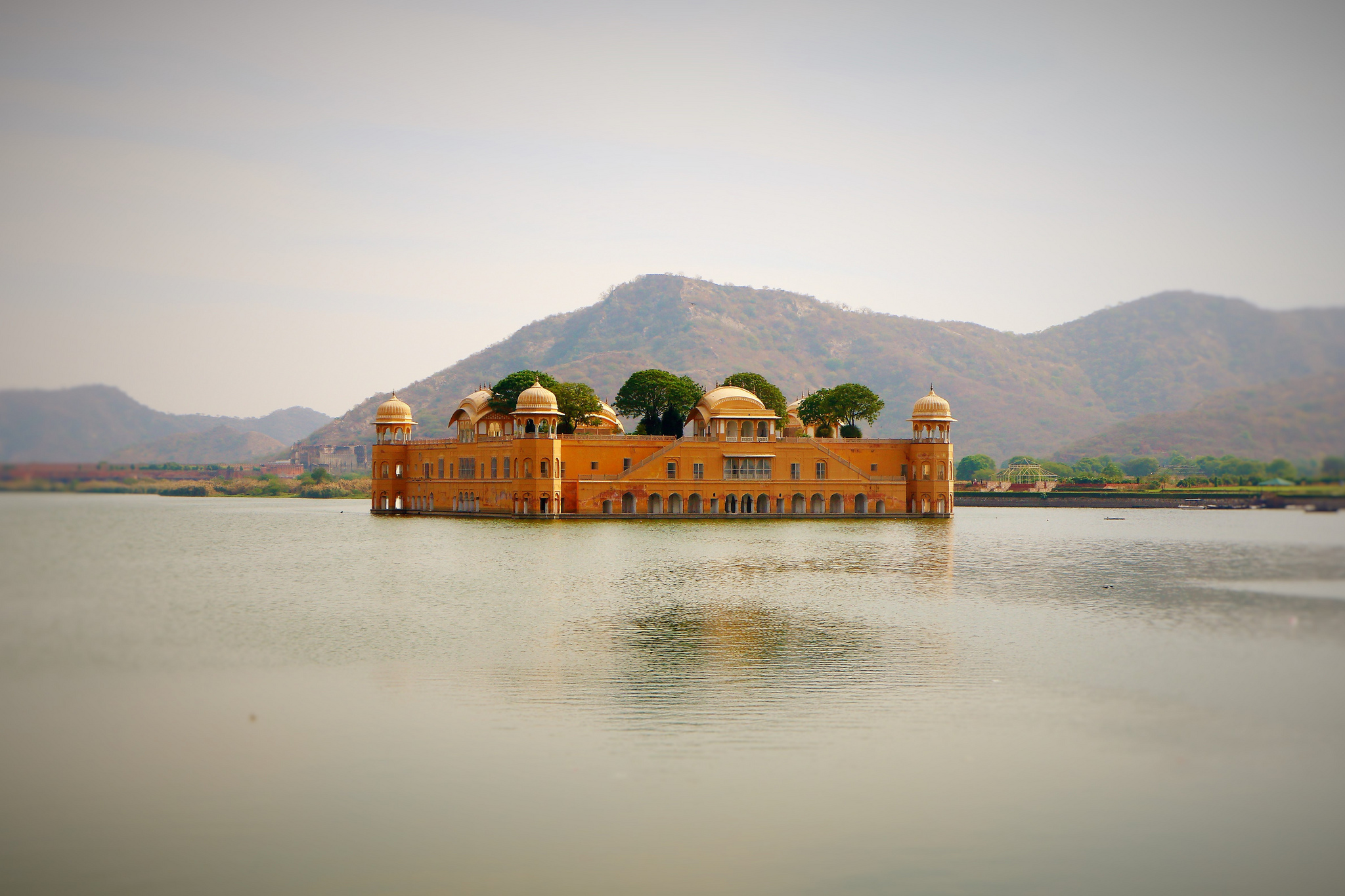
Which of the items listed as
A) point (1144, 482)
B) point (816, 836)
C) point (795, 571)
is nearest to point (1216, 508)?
point (1144, 482)

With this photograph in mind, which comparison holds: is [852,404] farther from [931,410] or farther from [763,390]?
[763,390]

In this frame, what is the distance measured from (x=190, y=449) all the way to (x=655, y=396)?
68.0 meters

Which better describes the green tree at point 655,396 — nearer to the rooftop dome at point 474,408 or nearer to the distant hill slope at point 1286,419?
the rooftop dome at point 474,408

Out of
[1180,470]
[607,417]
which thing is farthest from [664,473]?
[1180,470]

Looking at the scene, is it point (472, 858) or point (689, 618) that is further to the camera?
point (689, 618)

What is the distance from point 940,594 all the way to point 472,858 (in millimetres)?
22003

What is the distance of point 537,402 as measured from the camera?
259 ft

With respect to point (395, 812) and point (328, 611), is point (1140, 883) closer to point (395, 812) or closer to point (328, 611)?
point (395, 812)

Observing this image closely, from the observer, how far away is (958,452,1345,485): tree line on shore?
13.8 m

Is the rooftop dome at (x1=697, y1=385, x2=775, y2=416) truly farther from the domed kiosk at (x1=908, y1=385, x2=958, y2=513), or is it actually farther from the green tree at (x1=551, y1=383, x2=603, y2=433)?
the domed kiosk at (x1=908, y1=385, x2=958, y2=513)

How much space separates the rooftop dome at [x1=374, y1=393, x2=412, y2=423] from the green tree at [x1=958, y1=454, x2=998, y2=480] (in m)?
89.1

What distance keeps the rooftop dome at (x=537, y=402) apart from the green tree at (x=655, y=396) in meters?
11.4

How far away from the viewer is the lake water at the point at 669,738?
10430 millimetres

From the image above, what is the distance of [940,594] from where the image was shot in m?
29.9
